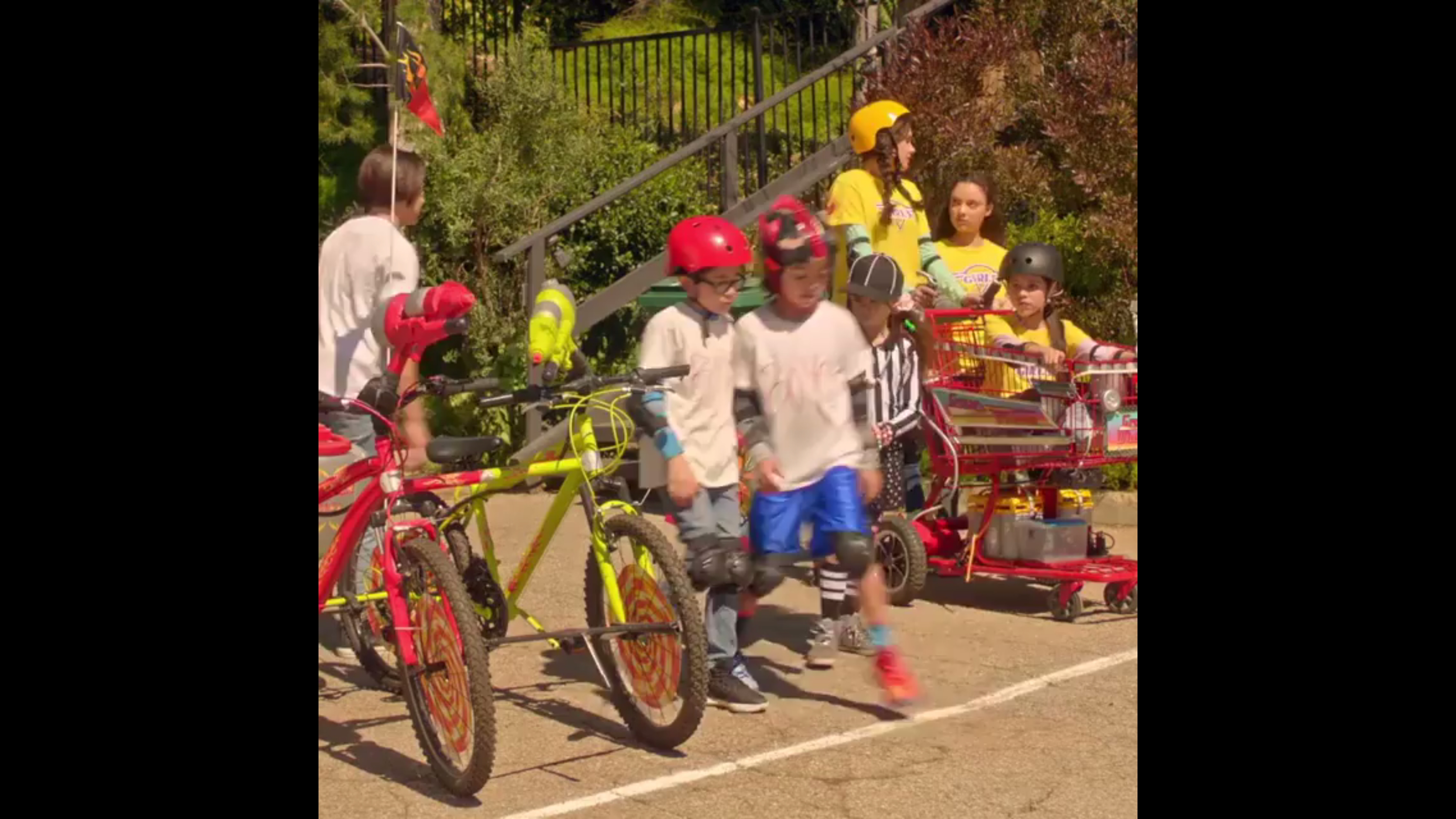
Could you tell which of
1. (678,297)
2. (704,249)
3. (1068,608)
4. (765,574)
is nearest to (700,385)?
(704,249)

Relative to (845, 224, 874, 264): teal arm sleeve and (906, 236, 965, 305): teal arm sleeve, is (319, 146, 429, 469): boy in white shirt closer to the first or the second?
(845, 224, 874, 264): teal arm sleeve

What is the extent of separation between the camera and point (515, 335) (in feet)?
40.9

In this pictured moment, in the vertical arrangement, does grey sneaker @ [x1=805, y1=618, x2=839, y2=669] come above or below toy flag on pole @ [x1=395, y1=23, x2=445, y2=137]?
below

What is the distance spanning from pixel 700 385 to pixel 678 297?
218 inches

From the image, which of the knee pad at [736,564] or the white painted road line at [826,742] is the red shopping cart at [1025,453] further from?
the knee pad at [736,564]

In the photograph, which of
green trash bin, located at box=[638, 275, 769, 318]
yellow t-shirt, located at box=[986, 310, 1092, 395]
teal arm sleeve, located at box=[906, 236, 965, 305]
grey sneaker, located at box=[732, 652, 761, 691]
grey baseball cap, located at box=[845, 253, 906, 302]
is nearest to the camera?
grey sneaker, located at box=[732, 652, 761, 691]

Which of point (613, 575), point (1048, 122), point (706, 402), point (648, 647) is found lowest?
point (648, 647)

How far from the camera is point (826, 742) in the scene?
20.6ft

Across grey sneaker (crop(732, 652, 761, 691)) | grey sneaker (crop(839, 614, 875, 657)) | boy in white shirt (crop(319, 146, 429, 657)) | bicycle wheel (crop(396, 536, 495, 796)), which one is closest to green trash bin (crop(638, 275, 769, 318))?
grey sneaker (crop(839, 614, 875, 657))

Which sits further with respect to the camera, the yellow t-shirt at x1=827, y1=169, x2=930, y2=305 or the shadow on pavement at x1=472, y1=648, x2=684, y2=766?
the yellow t-shirt at x1=827, y1=169, x2=930, y2=305

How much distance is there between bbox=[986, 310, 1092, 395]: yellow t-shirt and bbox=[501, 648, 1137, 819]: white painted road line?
48.6 inches

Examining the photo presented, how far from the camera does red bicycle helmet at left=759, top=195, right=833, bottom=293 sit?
654 centimetres

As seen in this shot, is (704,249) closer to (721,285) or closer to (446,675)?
(721,285)
